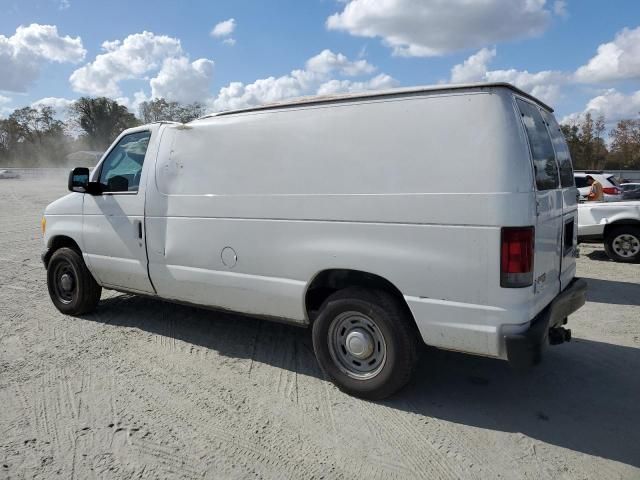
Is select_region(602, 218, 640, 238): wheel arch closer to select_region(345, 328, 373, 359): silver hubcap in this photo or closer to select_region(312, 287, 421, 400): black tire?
select_region(312, 287, 421, 400): black tire

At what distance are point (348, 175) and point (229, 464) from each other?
2.09 meters

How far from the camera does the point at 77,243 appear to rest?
5.70 m

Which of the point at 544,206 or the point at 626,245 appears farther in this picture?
the point at 626,245

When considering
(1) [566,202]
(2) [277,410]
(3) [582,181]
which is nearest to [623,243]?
(3) [582,181]

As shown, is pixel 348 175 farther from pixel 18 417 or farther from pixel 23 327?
pixel 23 327

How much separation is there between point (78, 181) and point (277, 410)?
11.3ft

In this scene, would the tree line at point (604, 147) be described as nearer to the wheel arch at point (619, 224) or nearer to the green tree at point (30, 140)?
the wheel arch at point (619, 224)

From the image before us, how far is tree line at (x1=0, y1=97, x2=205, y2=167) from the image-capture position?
253 ft

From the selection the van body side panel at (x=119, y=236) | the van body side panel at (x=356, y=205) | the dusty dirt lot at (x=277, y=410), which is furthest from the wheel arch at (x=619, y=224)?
the van body side panel at (x=119, y=236)

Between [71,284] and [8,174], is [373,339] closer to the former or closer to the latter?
[71,284]

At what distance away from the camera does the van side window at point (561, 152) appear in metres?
4.07

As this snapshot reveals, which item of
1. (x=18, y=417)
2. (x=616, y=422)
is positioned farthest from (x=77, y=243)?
(x=616, y=422)

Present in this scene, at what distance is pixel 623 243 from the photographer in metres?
9.49

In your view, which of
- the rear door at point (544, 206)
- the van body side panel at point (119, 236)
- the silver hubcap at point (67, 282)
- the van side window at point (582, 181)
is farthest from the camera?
the van side window at point (582, 181)
